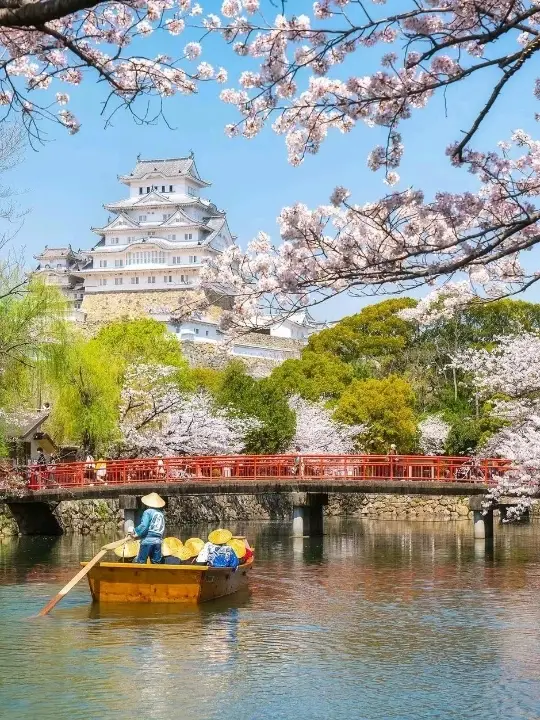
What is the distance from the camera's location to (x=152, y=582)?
54.4 feet

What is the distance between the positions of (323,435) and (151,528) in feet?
84.8

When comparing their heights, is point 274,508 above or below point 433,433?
below

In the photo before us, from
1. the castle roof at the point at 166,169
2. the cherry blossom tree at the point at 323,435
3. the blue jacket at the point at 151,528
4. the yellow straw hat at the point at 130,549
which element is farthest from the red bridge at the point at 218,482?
the castle roof at the point at 166,169

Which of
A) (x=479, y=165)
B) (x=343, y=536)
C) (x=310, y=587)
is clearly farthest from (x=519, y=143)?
(x=343, y=536)

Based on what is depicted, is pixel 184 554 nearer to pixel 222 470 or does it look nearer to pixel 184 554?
pixel 184 554

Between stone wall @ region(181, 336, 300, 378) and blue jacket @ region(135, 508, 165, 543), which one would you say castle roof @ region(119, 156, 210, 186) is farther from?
blue jacket @ region(135, 508, 165, 543)

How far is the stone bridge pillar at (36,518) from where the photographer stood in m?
31.5

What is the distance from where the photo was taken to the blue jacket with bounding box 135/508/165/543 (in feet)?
53.8

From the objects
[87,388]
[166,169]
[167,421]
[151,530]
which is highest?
[166,169]

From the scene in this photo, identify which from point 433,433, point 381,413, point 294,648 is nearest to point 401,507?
point 433,433

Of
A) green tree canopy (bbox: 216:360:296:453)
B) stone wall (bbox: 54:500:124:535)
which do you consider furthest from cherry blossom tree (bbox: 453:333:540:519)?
stone wall (bbox: 54:500:124:535)

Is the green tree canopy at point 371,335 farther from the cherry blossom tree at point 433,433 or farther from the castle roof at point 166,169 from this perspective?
the castle roof at point 166,169

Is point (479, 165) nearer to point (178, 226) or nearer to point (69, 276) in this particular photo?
point (178, 226)

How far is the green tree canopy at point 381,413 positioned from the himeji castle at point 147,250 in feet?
87.0
